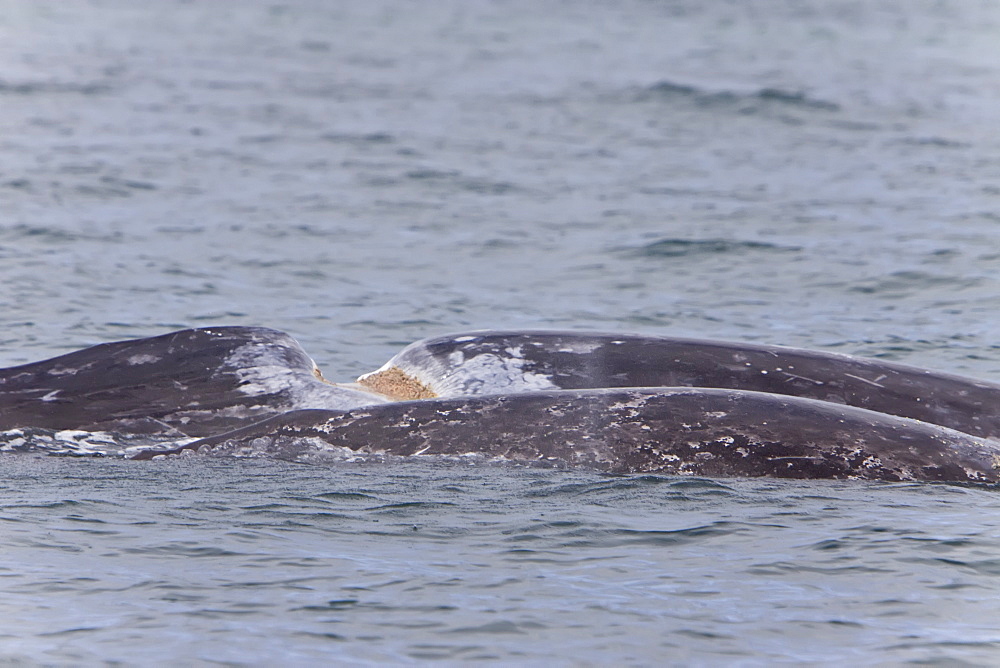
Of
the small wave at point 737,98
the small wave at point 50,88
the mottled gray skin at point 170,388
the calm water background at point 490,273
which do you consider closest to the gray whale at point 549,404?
the mottled gray skin at point 170,388

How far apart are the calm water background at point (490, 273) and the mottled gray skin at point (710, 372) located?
4.13 ft

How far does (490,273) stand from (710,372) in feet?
21.9

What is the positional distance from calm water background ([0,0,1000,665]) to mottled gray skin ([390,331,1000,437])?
49.5 inches

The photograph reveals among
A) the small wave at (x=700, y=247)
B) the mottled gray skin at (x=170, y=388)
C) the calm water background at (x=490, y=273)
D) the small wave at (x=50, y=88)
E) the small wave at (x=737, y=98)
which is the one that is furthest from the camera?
the small wave at (x=737, y=98)

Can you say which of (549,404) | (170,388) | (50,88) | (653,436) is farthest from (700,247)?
(50,88)

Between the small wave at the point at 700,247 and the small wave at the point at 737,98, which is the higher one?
the small wave at the point at 737,98

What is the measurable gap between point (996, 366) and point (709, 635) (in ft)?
22.6

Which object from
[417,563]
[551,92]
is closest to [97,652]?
[417,563]

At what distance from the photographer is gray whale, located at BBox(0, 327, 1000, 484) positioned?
790cm

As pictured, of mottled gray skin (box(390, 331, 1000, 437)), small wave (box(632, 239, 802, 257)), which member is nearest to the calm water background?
small wave (box(632, 239, 802, 257))

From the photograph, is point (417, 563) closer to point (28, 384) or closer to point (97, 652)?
point (97, 652)

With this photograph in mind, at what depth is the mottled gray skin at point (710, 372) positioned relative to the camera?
28.9 feet

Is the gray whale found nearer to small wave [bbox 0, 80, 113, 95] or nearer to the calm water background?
the calm water background

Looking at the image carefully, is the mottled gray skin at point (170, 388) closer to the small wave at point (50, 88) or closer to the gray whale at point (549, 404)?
the gray whale at point (549, 404)
